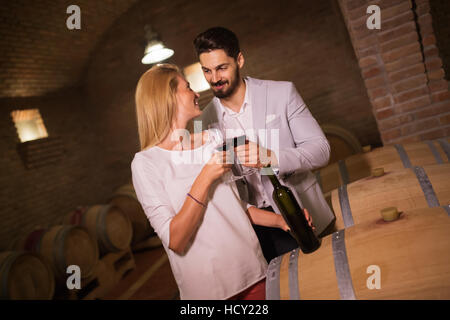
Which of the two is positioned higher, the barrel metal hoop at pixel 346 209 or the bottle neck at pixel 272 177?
the bottle neck at pixel 272 177

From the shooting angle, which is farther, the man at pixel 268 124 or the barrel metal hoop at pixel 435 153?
the barrel metal hoop at pixel 435 153

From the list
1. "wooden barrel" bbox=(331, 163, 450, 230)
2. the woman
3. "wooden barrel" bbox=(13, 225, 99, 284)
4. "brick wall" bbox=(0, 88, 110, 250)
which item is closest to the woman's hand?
the woman

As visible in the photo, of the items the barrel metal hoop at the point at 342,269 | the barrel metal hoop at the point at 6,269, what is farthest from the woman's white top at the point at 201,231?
the barrel metal hoop at the point at 6,269

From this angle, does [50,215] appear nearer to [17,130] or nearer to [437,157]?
[17,130]

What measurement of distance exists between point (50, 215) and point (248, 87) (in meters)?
5.45

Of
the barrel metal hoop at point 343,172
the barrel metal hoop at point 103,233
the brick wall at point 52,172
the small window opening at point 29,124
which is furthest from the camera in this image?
the small window opening at point 29,124

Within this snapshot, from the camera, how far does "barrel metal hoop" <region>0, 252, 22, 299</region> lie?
9.58 ft

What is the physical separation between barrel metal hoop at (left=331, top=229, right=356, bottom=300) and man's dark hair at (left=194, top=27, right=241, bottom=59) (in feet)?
3.54

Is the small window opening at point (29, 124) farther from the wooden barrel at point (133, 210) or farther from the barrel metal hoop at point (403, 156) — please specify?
the barrel metal hoop at point (403, 156)

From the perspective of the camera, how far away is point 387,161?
7.38 feet

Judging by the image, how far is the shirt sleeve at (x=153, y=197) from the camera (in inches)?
47.8

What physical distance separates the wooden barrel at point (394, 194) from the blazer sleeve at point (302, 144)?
0.31 m

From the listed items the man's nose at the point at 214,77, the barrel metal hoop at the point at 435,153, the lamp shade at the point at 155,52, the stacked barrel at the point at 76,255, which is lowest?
the stacked barrel at the point at 76,255

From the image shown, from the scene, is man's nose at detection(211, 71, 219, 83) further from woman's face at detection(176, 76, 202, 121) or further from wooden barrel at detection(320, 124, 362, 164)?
wooden barrel at detection(320, 124, 362, 164)
